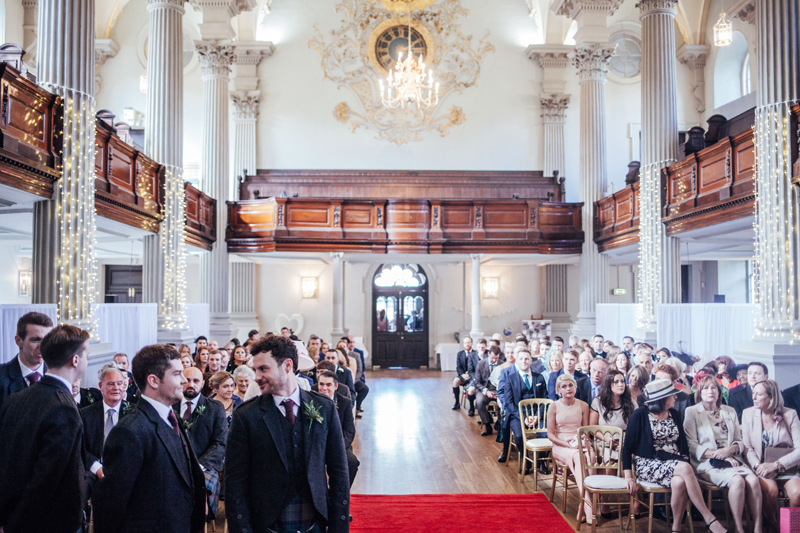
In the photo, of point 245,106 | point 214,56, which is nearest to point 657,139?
point 214,56

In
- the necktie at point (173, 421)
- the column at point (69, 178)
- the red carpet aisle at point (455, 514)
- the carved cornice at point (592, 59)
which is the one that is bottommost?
the red carpet aisle at point (455, 514)

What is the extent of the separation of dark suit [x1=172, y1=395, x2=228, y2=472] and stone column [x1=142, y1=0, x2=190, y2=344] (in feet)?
20.3

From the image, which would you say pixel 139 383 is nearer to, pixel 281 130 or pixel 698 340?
pixel 698 340

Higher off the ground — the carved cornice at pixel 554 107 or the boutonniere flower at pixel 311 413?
the carved cornice at pixel 554 107

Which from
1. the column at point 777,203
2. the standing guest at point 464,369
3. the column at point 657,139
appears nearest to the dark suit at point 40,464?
the column at point 777,203

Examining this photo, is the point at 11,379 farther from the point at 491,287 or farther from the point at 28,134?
the point at 491,287

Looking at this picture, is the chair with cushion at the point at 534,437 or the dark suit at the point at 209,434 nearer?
the dark suit at the point at 209,434

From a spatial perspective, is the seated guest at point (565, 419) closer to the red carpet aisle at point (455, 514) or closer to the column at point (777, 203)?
the red carpet aisle at point (455, 514)

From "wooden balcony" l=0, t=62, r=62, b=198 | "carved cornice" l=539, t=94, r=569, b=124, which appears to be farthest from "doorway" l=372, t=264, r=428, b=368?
"wooden balcony" l=0, t=62, r=62, b=198

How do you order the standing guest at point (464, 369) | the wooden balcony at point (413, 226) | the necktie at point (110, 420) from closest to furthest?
the necktie at point (110, 420) < the standing guest at point (464, 369) < the wooden balcony at point (413, 226)

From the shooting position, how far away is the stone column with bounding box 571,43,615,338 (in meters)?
13.9

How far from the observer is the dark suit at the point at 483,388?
8.84 meters

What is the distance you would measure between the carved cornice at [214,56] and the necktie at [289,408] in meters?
12.8

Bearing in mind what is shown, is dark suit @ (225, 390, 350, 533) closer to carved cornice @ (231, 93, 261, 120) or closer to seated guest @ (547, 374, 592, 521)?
seated guest @ (547, 374, 592, 521)
